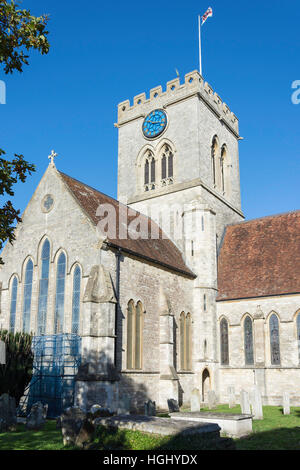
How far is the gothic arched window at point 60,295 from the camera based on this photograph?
21.3 meters

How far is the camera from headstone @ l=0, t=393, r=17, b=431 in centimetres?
1561

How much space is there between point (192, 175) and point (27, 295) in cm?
1471

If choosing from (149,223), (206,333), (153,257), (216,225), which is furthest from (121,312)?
(216,225)

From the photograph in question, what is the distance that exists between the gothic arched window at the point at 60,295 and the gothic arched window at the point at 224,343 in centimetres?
1121

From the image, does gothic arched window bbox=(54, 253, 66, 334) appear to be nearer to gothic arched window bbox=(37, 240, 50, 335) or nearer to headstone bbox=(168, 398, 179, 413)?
gothic arched window bbox=(37, 240, 50, 335)

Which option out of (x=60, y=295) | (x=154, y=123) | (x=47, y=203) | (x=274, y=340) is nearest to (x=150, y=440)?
(x=60, y=295)

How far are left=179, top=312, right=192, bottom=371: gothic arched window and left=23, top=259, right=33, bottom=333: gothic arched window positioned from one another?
8.84 meters

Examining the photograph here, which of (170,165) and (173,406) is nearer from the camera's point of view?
(173,406)

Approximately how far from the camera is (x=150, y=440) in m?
10.8

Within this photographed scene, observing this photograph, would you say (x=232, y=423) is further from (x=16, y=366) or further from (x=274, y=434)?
(x=16, y=366)

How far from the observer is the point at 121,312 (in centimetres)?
2108

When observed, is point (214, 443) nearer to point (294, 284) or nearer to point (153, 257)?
point (153, 257)

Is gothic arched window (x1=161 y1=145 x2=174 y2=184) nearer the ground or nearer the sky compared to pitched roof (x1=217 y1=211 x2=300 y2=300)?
nearer the sky

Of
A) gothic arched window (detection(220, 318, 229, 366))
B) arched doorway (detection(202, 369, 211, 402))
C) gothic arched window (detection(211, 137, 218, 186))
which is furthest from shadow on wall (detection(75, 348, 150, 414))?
gothic arched window (detection(211, 137, 218, 186))
